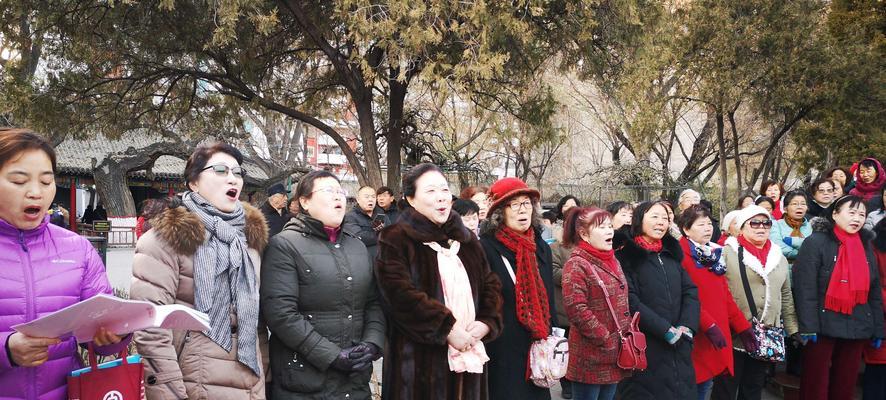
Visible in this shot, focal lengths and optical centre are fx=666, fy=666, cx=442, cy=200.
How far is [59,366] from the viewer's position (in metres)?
2.59

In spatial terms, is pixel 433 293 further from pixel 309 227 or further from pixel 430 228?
pixel 309 227

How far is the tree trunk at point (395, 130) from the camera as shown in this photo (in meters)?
12.2

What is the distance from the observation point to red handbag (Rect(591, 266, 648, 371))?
4121 millimetres

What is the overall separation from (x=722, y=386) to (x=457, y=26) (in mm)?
5671

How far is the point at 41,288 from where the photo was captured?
8.19 ft

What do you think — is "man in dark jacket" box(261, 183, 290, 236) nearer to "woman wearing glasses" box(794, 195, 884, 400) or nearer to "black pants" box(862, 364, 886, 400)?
"woman wearing glasses" box(794, 195, 884, 400)

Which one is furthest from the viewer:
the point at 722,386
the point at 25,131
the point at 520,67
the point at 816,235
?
the point at 520,67

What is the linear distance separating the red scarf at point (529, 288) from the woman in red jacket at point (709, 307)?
1.39m

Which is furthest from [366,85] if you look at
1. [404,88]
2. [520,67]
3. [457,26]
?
[457,26]

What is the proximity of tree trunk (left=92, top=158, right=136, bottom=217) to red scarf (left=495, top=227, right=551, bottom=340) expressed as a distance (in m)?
22.1

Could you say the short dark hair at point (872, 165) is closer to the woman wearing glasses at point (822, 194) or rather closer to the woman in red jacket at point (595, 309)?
the woman wearing glasses at point (822, 194)

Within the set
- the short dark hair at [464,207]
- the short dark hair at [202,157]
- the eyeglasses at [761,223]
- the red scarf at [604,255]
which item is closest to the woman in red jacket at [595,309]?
the red scarf at [604,255]

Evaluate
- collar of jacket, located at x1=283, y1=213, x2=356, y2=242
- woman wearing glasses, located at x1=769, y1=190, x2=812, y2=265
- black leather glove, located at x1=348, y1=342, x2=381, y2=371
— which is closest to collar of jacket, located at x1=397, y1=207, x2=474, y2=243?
collar of jacket, located at x1=283, y1=213, x2=356, y2=242

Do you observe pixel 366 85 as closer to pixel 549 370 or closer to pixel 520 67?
pixel 520 67
